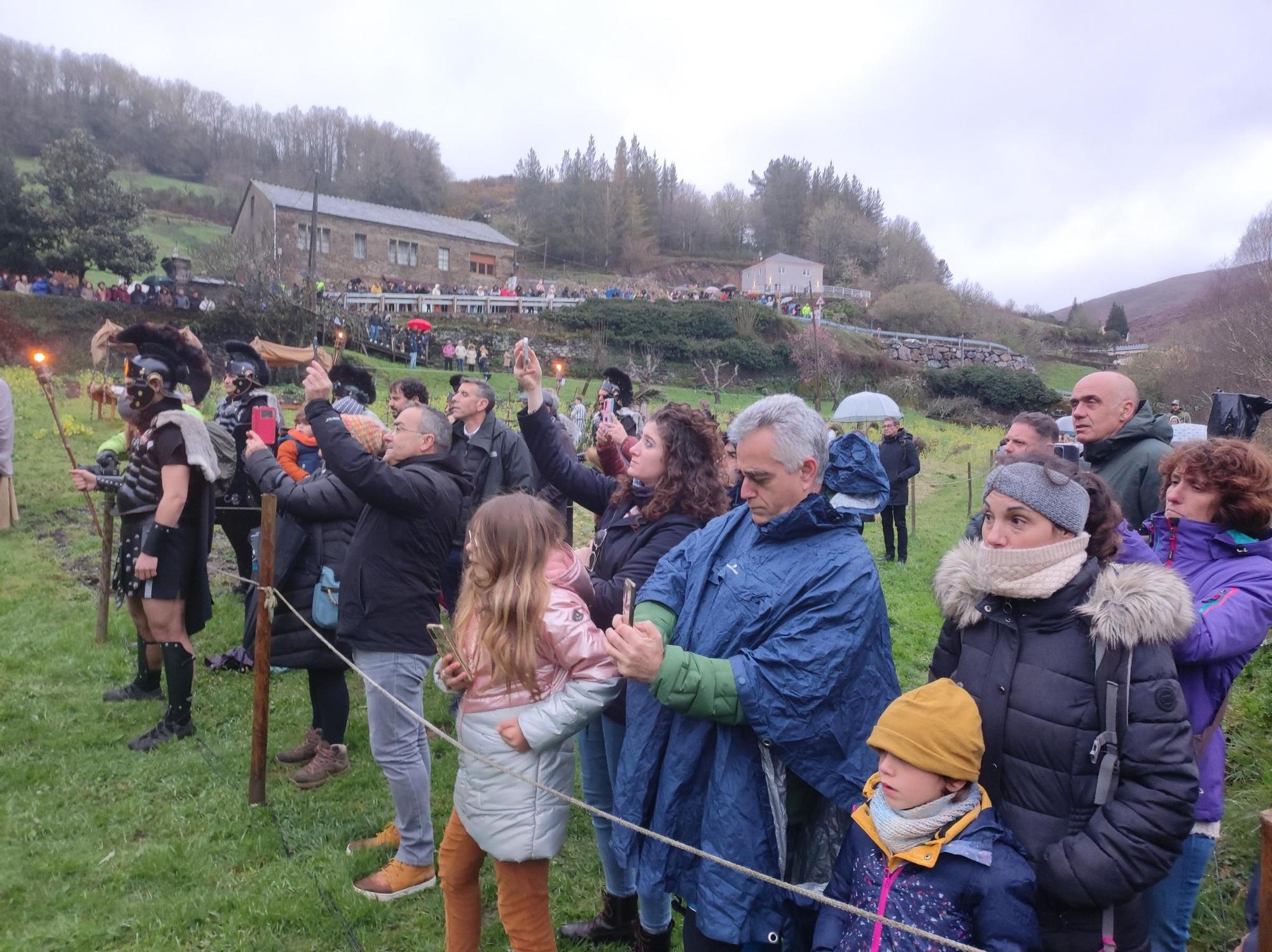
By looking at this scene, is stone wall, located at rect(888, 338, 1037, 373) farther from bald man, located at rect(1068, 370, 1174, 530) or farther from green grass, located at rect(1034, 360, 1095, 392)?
bald man, located at rect(1068, 370, 1174, 530)

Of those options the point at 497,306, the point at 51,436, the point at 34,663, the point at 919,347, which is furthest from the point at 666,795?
the point at 919,347

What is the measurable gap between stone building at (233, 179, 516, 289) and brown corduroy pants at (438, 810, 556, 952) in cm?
4130

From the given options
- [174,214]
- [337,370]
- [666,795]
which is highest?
[174,214]

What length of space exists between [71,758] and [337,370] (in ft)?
11.1

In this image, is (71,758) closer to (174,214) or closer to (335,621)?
(335,621)

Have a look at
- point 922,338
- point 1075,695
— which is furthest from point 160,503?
point 922,338

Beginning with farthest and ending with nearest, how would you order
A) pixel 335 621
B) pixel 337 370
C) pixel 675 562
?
pixel 337 370
pixel 335 621
pixel 675 562

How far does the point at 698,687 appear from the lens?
2.01 m

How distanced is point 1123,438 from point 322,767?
453cm

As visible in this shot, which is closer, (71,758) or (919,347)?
(71,758)

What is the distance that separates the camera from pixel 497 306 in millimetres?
38094

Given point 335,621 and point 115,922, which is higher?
point 335,621

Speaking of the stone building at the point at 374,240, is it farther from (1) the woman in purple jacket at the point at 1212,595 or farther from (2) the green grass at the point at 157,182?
(1) the woman in purple jacket at the point at 1212,595

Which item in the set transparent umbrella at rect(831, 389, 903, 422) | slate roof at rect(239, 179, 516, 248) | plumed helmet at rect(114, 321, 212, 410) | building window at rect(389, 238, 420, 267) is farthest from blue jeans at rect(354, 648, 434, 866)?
building window at rect(389, 238, 420, 267)
